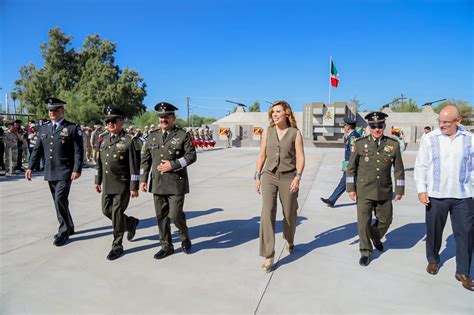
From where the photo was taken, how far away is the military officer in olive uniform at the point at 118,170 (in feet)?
13.3

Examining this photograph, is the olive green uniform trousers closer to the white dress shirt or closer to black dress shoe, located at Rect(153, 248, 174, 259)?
the white dress shirt

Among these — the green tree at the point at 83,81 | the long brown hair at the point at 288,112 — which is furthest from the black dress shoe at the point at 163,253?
the green tree at the point at 83,81

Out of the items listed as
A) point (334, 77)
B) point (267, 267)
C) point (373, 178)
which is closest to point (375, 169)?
point (373, 178)

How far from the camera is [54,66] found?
151 feet

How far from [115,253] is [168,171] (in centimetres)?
113

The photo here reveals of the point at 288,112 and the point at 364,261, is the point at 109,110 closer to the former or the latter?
the point at 288,112

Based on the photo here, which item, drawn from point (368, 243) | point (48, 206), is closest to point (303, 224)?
point (368, 243)

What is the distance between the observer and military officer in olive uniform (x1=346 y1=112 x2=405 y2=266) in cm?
393

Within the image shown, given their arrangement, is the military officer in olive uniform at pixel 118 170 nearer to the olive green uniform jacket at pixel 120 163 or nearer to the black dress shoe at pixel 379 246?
the olive green uniform jacket at pixel 120 163

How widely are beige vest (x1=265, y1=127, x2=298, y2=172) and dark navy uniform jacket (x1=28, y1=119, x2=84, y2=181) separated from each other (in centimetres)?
262

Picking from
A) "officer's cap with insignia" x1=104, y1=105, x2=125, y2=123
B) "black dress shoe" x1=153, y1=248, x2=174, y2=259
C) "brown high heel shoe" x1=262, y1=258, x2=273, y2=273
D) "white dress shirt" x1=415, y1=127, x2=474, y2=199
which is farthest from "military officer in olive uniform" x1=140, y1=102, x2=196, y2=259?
"white dress shirt" x1=415, y1=127, x2=474, y2=199

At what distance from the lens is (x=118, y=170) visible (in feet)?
13.5

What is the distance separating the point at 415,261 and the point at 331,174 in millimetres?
8065

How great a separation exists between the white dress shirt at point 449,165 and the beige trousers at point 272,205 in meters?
1.36
